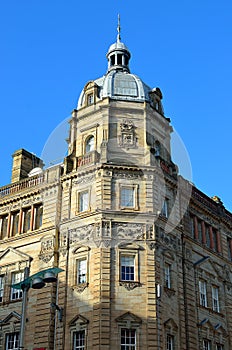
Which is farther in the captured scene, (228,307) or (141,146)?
(228,307)

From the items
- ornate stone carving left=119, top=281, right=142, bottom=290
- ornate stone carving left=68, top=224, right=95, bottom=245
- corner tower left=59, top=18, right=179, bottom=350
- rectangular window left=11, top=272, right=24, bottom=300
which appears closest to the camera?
corner tower left=59, top=18, right=179, bottom=350

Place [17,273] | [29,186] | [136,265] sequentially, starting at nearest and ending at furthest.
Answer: [136,265] → [17,273] → [29,186]

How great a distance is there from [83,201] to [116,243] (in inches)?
192

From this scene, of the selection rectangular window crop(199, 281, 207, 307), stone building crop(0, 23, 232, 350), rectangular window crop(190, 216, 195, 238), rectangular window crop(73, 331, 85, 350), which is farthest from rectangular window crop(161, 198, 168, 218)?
rectangular window crop(73, 331, 85, 350)

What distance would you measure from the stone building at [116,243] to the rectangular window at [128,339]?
0.07 meters

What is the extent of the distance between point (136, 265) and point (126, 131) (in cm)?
1151

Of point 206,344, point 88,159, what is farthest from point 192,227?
point 88,159

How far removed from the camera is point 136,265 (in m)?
37.9

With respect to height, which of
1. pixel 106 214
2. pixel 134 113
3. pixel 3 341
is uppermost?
pixel 134 113

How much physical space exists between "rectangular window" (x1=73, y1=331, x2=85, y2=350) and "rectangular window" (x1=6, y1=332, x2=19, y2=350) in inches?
219

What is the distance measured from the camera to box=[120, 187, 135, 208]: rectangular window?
40.4 metres

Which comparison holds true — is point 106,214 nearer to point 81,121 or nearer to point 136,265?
point 136,265

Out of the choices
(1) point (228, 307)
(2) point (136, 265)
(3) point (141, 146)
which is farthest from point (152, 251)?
(1) point (228, 307)

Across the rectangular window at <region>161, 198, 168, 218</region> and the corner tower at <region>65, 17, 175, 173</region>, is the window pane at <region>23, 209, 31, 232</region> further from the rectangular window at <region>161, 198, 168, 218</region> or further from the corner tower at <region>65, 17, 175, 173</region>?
the rectangular window at <region>161, 198, 168, 218</region>
